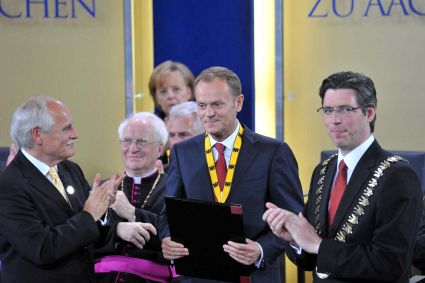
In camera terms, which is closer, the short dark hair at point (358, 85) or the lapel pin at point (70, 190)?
the short dark hair at point (358, 85)

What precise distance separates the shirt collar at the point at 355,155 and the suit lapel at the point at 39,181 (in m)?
1.25

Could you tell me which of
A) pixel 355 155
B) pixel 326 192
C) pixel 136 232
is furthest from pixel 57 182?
pixel 355 155

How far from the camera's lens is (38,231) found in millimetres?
3154

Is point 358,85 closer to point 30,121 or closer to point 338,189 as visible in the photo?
point 338,189

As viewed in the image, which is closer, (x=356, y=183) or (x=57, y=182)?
(x=356, y=183)

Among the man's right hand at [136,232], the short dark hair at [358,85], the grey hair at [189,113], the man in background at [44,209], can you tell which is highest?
the short dark hair at [358,85]

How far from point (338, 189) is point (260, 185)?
57 centimetres

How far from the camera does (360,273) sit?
2.69m

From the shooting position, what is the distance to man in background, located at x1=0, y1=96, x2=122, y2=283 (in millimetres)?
3166

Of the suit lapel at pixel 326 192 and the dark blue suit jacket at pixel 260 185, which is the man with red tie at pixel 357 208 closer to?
the suit lapel at pixel 326 192

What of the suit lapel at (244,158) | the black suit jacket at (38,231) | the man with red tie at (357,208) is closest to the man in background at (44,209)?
the black suit jacket at (38,231)

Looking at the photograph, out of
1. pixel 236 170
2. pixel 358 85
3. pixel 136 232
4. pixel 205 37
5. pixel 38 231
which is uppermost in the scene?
pixel 205 37

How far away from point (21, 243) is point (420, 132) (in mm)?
3941

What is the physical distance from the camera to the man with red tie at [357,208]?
2672 mm
